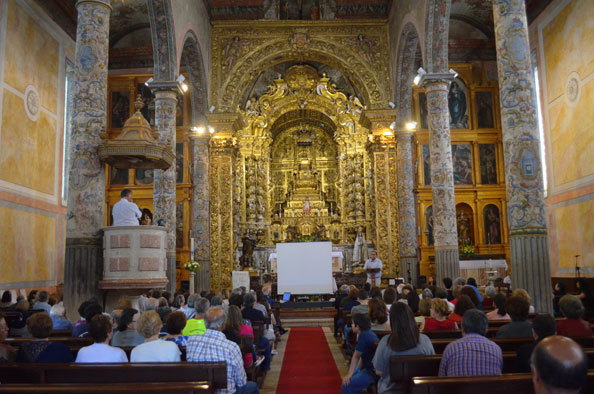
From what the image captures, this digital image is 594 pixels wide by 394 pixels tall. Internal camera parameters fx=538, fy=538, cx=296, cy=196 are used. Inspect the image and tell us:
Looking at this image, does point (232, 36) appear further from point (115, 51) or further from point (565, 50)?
point (565, 50)

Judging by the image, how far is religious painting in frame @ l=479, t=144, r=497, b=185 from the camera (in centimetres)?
2219

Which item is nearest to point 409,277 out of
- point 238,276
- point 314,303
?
point 314,303

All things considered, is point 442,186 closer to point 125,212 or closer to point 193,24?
point 125,212

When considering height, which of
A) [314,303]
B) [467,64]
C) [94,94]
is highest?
[467,64]

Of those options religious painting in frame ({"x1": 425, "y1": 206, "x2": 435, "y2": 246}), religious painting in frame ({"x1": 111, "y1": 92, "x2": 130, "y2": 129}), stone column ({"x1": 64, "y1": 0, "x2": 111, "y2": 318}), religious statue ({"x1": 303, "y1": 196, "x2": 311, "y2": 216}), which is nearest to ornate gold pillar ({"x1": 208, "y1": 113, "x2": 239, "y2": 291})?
religious painting in frame ({"x1": 111, "y1": 92, "x2": 130, "y2": 129})

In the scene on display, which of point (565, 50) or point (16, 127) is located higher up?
point (565, 50)

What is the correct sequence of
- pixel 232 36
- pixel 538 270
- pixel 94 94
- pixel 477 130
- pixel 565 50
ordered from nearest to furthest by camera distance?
1. pixel 538 270
2. pixel 94 94
3. pixel 565 50
4. pixel 232 36
5. pixel 477 130

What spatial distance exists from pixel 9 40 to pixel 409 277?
569 inches

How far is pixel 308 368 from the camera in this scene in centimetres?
883

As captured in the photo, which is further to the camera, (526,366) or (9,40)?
(9,40)

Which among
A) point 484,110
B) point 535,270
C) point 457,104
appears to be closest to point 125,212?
point 535,270

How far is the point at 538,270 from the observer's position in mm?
7930

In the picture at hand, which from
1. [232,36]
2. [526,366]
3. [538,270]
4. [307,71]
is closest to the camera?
[526,366]

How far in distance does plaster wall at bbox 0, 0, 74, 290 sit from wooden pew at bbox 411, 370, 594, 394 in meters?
14.0
